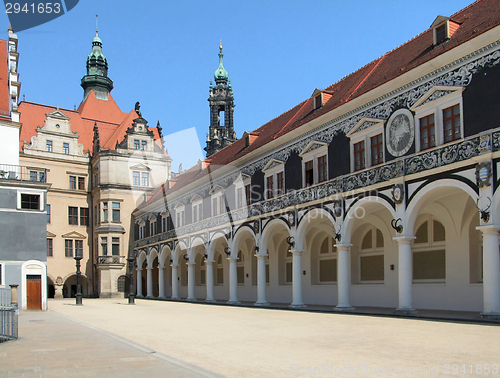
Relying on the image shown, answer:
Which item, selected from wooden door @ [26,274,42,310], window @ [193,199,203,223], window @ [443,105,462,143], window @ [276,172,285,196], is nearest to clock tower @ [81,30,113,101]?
window @ [193,199,203,223]

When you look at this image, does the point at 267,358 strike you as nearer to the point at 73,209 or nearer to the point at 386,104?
the point at 386,104

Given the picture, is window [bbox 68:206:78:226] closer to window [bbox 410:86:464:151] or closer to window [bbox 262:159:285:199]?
window [bbox 262:159:285:199]

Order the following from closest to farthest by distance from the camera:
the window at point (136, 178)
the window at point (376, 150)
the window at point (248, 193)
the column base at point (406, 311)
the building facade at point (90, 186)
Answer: the column base at point (406, 311)
the window at point (376, 150)
the window at point (248, 193)
the building facade at point (90, 186)
the window at point (136, 178)

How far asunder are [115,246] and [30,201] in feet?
73.1

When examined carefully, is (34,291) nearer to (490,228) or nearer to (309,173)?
(309,173)

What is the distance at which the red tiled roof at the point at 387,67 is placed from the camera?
18.4 m

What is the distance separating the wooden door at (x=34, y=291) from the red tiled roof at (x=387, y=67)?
13140 mm

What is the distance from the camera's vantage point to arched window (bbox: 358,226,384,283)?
24.8 m

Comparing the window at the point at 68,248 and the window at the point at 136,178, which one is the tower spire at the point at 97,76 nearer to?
the window at the point at 136,178

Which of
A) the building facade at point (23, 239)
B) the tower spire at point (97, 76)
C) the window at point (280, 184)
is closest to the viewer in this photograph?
the window at point (280, 184)

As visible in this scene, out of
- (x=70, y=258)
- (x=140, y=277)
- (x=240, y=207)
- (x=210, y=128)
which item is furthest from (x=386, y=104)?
(x=210, y=128)

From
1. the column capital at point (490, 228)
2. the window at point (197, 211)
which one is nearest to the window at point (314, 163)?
the column capital at point (490, 228)

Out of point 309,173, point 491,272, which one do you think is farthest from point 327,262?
point 491,272

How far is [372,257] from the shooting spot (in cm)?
2534
